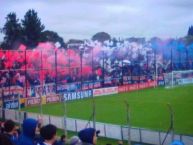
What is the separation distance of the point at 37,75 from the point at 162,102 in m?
10.5

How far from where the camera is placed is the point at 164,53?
176 feet

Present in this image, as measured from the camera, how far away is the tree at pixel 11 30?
64.9 metres

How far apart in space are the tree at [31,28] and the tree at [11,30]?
3.19 ft

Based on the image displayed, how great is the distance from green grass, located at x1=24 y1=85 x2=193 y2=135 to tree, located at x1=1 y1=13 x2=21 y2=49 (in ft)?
96.2

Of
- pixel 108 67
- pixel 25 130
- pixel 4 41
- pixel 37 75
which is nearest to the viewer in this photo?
pixel 25 130

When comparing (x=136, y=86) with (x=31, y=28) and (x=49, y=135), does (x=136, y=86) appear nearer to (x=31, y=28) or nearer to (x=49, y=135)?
(x=31, y=28)

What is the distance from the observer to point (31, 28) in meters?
66.2

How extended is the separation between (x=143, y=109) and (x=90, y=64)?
1259 centimetres

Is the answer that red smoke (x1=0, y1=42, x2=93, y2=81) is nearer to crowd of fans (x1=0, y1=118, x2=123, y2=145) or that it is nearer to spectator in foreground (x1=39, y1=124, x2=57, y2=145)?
crowd of fans (x1=0, y1=118, x2=123, y2=145)

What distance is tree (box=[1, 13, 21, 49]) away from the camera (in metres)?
64.9

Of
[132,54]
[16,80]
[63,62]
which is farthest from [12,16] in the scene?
[16,80]

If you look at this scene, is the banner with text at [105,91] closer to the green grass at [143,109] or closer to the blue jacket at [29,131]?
the green grass at [143,109]

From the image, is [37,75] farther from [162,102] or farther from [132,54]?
[132,54]

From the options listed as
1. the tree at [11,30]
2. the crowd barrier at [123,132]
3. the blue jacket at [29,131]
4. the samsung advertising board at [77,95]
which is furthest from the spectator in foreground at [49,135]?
the tree at [11,30]
